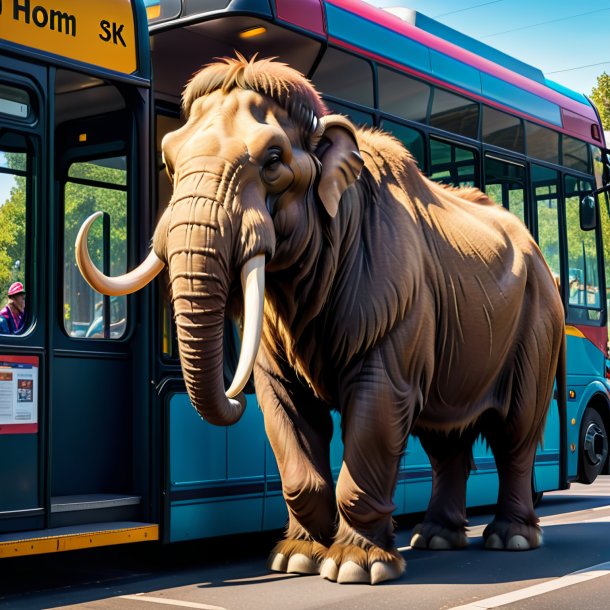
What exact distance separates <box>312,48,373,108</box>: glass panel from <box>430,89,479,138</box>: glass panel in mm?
912

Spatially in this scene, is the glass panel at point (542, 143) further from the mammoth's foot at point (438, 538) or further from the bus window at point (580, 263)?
the mammoth's foot at point (438, 538)

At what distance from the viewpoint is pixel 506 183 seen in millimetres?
10500

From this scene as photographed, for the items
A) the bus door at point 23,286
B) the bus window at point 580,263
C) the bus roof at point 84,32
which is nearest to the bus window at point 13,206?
the bus door at point 23,286

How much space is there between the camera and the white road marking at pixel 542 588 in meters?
5.89

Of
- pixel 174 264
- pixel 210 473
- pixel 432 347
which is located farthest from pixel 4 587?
pixel 432 347

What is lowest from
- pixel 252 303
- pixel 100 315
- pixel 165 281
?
pixel 252 303

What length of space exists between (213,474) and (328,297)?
149 cm

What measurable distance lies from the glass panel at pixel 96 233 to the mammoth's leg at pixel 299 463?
0.96 metres

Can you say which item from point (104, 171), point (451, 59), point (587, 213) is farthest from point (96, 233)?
point (587, 213)

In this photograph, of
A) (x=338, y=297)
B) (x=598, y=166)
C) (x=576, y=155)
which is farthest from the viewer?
(x=598, y=166)

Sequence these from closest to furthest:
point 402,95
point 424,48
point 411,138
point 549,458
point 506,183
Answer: point 402,95
point 411,138
point 424,48
point 506,183
point 549,458

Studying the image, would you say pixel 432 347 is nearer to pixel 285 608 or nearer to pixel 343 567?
pixel 343 567

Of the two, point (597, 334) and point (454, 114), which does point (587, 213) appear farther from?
point (454, 114)

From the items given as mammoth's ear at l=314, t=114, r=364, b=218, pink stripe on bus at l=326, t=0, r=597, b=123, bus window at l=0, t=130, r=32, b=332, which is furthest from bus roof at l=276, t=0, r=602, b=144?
bus window at l=0, t=130, r=32, b=332
